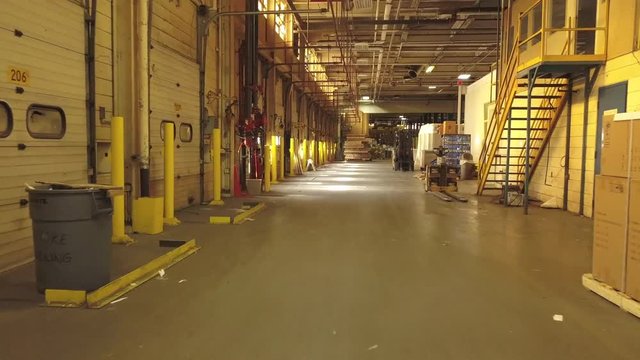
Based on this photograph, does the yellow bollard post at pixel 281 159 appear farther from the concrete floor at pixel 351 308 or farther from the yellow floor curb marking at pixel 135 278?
the yellow floor curb marking at pixel 135 278

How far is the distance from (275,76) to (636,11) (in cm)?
1283

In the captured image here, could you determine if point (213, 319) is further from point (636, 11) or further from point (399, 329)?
point (636, 11)

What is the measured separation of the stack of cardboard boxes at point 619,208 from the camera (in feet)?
12.9

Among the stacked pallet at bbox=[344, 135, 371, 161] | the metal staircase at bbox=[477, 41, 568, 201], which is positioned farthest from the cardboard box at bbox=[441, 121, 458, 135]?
the stacked pallet at bbox=[344, 135, 371, 161]

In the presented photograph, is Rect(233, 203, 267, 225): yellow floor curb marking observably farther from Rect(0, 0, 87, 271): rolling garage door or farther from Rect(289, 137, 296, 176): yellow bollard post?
Rect(289, 137, 296, 176): yellow bollard post

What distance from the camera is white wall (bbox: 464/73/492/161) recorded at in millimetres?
→ 18734

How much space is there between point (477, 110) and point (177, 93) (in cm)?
1436

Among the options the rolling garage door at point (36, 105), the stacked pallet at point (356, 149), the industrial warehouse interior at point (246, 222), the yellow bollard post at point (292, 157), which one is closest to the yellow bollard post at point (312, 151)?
the yellow bollard post at point (292, 157)

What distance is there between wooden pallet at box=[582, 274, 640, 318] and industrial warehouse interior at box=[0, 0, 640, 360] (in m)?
0.02

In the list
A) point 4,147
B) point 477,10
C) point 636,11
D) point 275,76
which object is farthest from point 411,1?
point 4,147

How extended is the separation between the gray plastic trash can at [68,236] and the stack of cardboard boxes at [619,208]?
4356 millimetres

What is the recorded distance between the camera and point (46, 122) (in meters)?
5.36

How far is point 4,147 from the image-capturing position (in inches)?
183

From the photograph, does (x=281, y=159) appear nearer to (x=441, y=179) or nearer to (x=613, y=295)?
(x=441, y=179)
